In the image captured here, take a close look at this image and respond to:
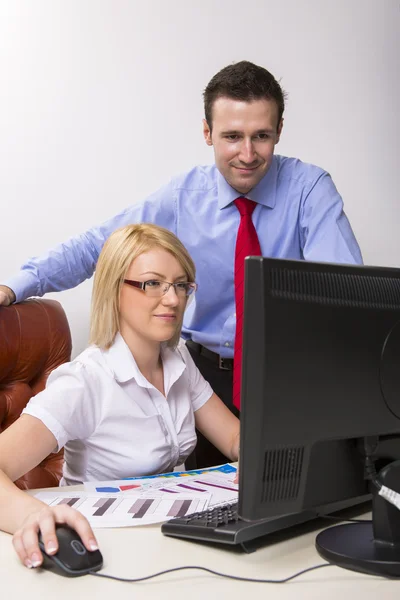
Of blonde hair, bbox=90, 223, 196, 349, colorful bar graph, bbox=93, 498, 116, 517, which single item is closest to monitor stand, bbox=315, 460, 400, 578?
colorful bar graph, bbox=93, 498, 116, 517

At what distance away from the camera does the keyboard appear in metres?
1.03

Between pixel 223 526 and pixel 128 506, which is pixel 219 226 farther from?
pixel 223 526

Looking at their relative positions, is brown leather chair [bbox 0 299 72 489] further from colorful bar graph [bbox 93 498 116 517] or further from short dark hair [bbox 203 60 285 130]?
short dark hair [bbox 203 60 285 130]

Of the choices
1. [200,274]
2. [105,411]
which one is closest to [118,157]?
[200,274]

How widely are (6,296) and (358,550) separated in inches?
48.9

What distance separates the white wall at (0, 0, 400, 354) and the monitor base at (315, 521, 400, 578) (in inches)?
61.1

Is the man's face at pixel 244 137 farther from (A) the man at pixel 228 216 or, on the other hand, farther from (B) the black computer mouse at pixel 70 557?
(B) the black computer mouse at pixel 70 557

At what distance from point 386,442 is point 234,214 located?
4.39ft

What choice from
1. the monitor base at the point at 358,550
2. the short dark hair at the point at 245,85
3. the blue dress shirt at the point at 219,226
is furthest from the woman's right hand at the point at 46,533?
the short dark hair at the point at 245,85

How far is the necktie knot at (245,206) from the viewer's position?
7.36ft

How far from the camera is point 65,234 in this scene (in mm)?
2451

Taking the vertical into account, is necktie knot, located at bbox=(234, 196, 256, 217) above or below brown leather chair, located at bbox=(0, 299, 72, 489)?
above

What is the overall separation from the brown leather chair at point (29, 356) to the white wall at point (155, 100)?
0.50 m

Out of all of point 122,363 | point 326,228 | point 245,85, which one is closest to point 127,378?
point 122,363
